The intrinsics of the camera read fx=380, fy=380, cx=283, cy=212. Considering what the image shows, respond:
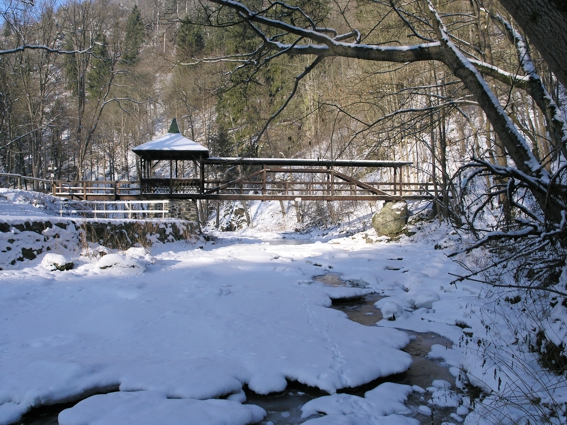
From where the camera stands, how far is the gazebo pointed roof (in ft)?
54.6

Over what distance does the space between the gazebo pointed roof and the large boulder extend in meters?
8.13

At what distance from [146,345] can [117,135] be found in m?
37.3

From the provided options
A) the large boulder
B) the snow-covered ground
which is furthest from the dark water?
the large boulder

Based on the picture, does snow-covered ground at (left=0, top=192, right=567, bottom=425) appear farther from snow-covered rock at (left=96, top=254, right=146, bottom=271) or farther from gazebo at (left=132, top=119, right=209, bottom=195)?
gazebo at (left=132, top=119, right=209, bottom=195)

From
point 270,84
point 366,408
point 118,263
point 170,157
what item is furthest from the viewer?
point 270,84

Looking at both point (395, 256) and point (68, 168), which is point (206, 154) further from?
point (68, 168)

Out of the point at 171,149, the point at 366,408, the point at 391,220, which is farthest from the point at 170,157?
the point at 366,408

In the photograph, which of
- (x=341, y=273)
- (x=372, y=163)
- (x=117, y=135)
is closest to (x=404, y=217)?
(x=372, y=163)

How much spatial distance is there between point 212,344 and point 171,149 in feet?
46.1

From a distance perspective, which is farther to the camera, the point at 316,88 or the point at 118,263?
the point at 316,88

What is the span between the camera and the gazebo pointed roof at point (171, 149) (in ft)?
54.6

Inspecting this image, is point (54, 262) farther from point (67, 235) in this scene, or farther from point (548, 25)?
point (548, 25)

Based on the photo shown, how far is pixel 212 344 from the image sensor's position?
3.88 meters

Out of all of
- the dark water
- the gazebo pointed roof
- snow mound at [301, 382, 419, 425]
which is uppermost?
the gazebo pointed roof
